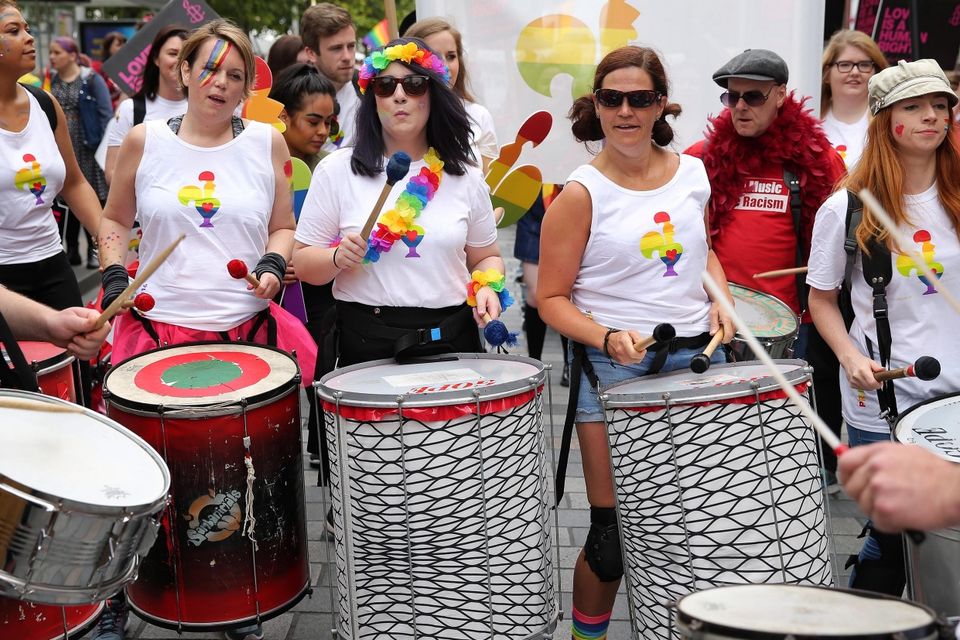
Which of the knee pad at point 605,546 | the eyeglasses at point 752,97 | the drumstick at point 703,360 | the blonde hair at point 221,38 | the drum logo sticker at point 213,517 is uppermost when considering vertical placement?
the blonde hair at point 221,38

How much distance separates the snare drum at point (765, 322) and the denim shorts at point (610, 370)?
340 millimetres

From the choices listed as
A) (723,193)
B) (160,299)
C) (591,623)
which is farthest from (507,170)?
(591,623)

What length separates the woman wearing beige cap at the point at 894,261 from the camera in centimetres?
310

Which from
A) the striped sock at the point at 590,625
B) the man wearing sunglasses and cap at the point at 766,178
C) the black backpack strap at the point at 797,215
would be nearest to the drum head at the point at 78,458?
the striped sock at the point at 590,625

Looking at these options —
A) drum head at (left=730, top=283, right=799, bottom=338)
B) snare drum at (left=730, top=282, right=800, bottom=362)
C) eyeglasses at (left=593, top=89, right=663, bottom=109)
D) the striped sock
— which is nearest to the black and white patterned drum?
the striped sock

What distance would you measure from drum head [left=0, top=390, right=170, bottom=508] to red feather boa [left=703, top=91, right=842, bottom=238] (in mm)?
2525

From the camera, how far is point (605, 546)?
3.01 metres

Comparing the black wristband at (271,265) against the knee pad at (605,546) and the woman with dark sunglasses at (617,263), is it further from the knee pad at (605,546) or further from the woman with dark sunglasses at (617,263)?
the knee pad at (605,546)

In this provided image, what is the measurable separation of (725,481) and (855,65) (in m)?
3.31

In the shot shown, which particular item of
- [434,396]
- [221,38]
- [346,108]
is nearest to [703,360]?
[434,396]

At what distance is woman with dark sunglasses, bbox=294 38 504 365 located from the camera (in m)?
3.19

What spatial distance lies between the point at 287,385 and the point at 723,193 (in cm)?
200

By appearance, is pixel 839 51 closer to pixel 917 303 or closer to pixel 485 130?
pixel 485 130

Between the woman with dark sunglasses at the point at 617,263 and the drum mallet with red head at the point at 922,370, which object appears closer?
the drum mallet with red head at the point at 922,370
